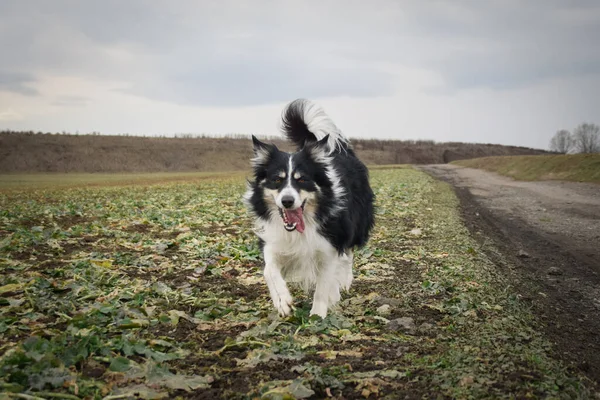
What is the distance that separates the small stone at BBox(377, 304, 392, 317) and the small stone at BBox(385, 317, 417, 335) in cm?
29

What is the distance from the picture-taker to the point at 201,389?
3.74 metres

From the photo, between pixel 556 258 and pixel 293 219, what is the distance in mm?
6318

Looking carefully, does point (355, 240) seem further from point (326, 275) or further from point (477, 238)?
point (477, 238)

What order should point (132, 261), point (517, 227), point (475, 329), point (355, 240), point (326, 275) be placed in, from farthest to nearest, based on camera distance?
point (517, 227)
point (132, 261)
point (355, 240)
point (326, 275)
point (475, 329)

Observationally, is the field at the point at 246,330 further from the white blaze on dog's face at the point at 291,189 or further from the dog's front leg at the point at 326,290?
the white blaze on dog's face at the point at 291,189

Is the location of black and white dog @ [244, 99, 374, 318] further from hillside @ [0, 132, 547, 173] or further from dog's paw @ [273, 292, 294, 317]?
hillside @ [0, 132, 547, 173]

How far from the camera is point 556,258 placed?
9164mm

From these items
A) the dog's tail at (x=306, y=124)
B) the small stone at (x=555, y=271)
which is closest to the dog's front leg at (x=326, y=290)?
the dog's tail at (x=306, y=124)

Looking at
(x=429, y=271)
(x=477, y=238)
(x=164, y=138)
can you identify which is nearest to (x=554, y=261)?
(x=477, y=238)

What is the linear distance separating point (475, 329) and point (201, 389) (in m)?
3.06

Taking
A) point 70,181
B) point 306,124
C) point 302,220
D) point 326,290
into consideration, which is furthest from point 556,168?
point 70,181

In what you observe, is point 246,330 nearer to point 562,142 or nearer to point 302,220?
point 302,220

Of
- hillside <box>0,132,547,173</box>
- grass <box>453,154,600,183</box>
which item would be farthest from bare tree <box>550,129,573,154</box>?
grass <box>453,154,600,183</box>

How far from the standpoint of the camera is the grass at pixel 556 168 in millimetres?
30441
